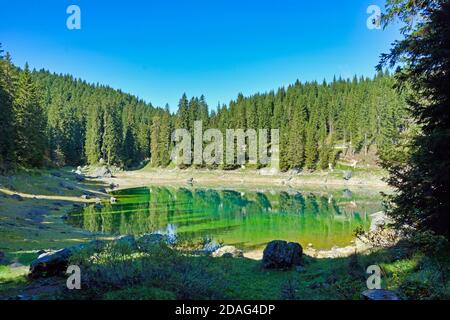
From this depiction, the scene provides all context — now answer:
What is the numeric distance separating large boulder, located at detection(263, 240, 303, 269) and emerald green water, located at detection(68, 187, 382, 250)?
29.3ft

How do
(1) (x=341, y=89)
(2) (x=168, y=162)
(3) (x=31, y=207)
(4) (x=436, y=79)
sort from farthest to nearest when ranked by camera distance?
(1) (x=341, y=89), (2) (x=168, y=162), (3) (x=31, y=207), (4) (x=436, y=79)

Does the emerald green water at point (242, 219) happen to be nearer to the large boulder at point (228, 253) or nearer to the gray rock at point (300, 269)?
the large boulder at point (228, 253)

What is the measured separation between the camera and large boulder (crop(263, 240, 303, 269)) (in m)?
14.2

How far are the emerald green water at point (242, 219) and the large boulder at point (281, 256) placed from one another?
8.93 meters

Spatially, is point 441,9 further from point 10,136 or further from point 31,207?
point 10,136

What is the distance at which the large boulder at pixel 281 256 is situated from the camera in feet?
46.6

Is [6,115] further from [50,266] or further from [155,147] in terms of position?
[155,147]

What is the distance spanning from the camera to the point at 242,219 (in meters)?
35.8

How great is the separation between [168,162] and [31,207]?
73.3 meters

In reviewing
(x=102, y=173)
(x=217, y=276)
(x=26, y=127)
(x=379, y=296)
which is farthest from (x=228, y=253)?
(x=102, y=173)

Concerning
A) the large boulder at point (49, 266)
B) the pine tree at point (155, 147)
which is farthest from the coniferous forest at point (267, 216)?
the pine tree at point (155, 147)

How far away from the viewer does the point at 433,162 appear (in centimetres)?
960
